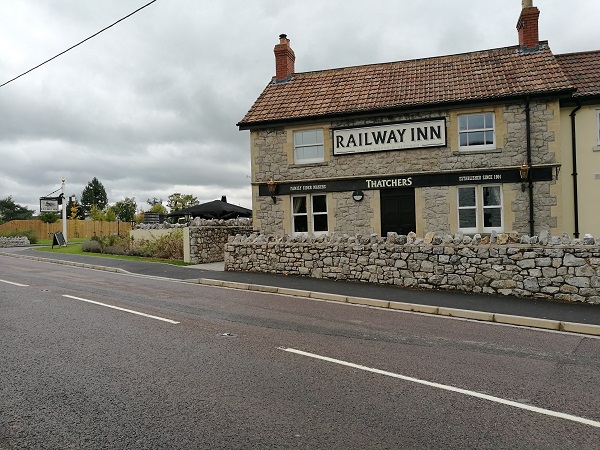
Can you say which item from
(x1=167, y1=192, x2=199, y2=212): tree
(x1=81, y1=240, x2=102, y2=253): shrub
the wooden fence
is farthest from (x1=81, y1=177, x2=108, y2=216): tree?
(x1=81, y1=240, x2=102, y2=253): shrub

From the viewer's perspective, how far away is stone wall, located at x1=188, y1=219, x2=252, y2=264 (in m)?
19.8

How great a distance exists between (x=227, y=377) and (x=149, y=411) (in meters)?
1.15

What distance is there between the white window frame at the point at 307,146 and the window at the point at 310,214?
5.00 feet

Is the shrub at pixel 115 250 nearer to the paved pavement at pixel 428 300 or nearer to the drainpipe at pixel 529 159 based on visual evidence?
the paved pavement at pixel 428 300

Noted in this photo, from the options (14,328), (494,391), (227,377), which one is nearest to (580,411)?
(494,391)

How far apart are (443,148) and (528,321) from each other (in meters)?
9.88

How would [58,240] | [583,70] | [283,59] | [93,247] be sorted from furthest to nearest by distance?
1. [58,240]
2. [93,247]
3. [283,59]
4. [583,70]

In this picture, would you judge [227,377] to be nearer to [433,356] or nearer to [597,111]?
[433,356]

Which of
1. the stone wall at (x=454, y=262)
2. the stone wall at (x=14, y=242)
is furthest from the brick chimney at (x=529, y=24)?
the stone wall at (x=14, y=242)

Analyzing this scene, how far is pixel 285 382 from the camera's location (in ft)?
17.3

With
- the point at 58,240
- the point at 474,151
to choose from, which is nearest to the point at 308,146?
the point at 474,151

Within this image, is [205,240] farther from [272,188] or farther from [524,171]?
[524,171]

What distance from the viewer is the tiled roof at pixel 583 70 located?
56.9ft

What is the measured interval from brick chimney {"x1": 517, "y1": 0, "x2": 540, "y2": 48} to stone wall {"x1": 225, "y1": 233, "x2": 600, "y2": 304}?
11108mm
